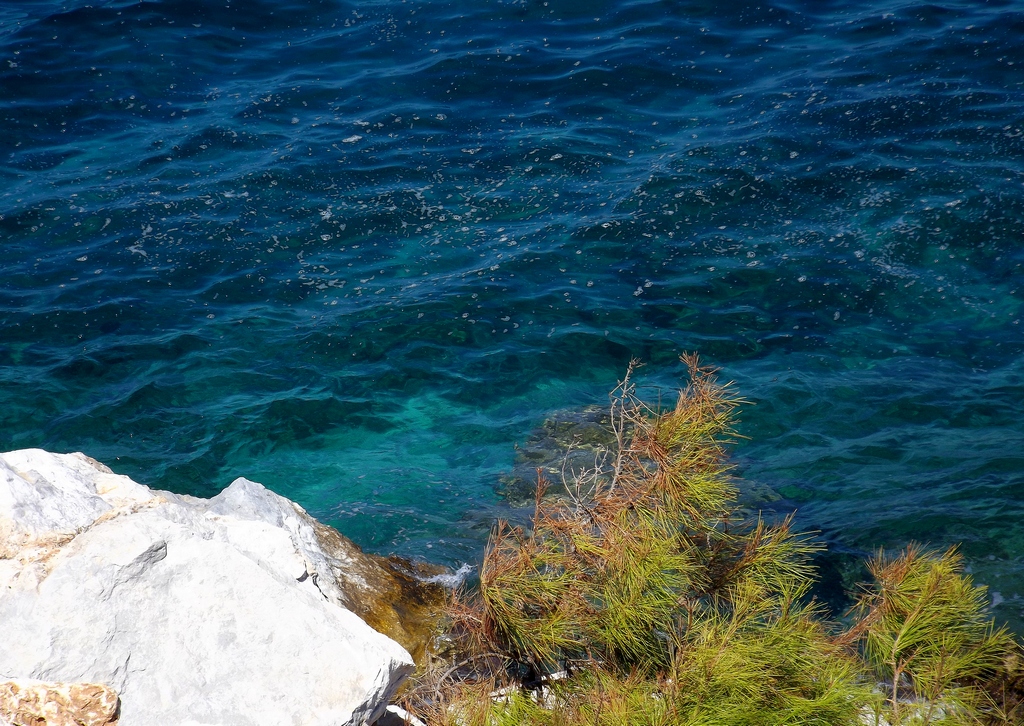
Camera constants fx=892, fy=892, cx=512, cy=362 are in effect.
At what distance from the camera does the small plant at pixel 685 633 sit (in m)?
3.81

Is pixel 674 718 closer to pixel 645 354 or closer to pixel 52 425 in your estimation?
pixel 645 354

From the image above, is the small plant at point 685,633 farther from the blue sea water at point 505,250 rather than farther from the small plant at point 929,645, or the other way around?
the blue sea water at point 505,250

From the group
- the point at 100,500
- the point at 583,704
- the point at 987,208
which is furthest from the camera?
the point at 987,208

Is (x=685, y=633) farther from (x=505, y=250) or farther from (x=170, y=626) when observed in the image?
(x=505, y=250)

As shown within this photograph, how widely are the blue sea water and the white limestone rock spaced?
2534 millimetres

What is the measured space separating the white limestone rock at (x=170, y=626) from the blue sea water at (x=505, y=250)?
253cm

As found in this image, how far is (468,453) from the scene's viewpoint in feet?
26.5

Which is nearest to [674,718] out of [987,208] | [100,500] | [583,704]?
[583,704]

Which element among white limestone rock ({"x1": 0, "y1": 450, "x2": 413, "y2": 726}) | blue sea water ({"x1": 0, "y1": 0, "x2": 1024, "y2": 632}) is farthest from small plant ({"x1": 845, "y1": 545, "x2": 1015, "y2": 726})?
blue sea water ({"x1": 0, "y1": 0, "x2": 1024, "y2": 632})

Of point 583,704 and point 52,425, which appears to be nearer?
point 583,704

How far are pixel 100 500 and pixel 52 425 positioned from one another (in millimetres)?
3995

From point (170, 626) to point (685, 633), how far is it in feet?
7.85

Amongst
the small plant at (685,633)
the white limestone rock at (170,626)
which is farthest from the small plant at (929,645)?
the white limestone rock at (170,626)

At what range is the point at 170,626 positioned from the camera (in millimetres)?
4129
